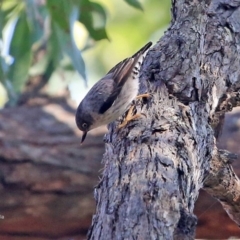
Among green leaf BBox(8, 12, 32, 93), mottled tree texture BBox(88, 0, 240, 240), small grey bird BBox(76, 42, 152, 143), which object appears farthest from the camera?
green leaf BBox(8, 12, 32, 93)

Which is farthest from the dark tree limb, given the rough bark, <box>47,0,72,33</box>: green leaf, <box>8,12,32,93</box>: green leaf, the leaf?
<box>8,12,32,93</box>: green leaf

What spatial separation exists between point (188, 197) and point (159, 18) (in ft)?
11.9

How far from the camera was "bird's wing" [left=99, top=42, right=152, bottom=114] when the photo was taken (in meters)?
3.15

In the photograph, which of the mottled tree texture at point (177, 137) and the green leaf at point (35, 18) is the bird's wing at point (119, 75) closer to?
the mottled tree texture at point (177, 137)

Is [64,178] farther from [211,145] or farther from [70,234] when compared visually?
[211,145]

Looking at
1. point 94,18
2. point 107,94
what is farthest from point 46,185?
A: point 94,18

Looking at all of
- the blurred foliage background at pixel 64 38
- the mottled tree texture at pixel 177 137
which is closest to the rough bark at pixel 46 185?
the blurred foliage background at pixel 64 38

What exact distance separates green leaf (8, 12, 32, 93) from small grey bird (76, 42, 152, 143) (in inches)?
45.3

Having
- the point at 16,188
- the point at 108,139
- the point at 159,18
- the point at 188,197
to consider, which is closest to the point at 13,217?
the point at 16,188

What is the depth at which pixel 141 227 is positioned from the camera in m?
1.69

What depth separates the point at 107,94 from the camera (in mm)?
3211

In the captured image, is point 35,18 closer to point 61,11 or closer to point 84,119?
point 61,11

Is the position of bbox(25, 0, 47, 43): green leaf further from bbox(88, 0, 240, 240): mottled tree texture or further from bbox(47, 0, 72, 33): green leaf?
bbox(88, 0, 240, 240): mottled tree texture

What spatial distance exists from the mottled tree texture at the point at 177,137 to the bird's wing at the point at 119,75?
20.3 inches
